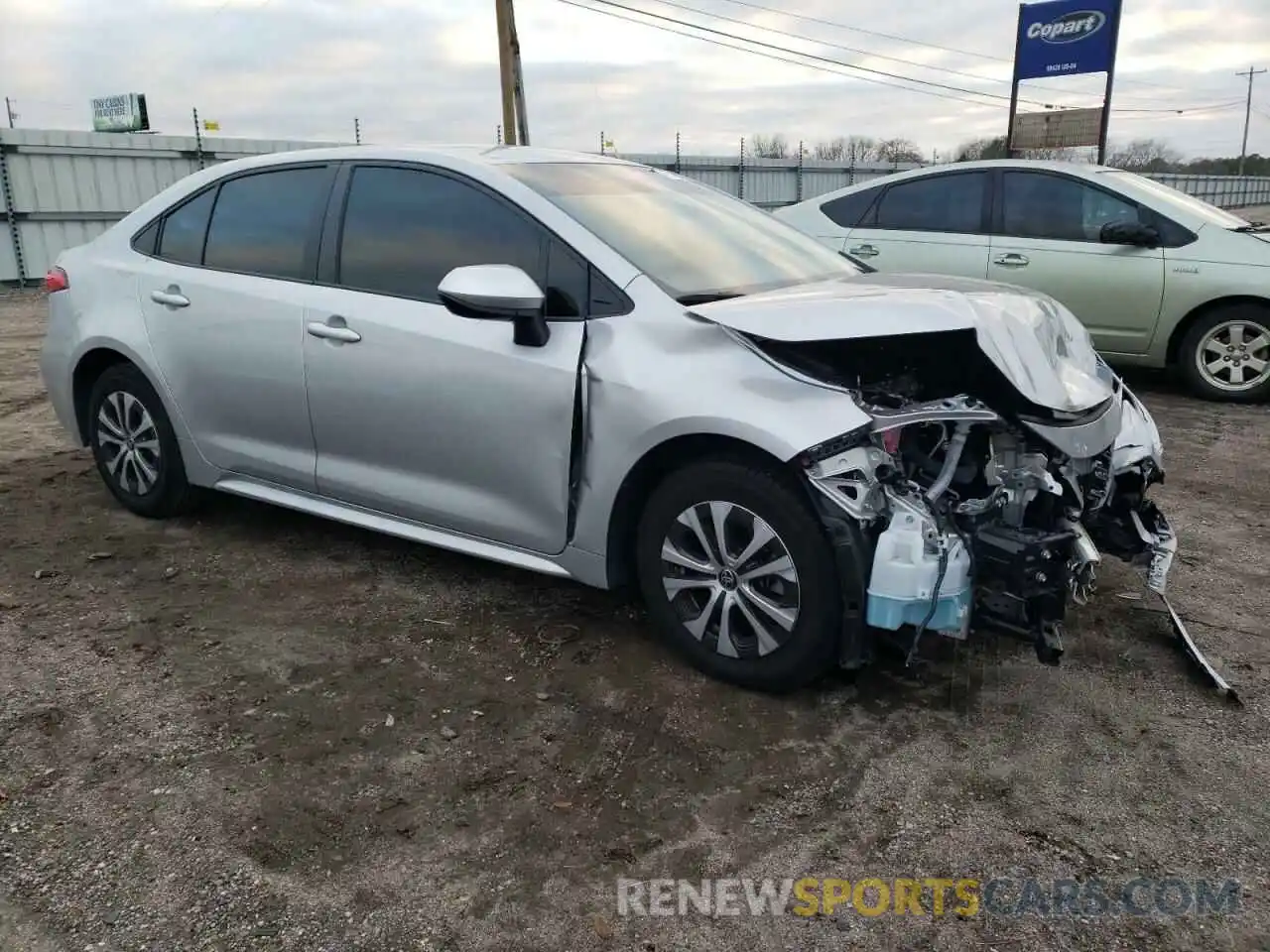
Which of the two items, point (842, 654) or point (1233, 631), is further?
point (1233, 631)

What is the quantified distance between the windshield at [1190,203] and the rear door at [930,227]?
0.95 metres

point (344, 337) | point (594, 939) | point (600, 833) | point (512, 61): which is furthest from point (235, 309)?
point (512, 61)

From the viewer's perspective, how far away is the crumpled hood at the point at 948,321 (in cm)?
282

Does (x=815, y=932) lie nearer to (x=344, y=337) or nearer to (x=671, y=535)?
(x=671, y=535)

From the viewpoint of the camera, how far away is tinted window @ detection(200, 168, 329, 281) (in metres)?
4.03

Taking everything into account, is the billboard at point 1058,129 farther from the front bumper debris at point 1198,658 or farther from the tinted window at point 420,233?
the tinted window at point 420,233

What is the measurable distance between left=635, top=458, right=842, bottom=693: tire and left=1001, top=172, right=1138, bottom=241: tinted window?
208 inches

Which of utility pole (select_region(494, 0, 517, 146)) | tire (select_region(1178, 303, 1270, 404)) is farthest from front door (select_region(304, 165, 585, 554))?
utility pole (select_region(494, 0, 517, 146))

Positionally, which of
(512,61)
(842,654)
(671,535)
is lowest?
(842,654)

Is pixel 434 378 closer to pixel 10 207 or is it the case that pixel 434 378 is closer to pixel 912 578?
pixel 912 578

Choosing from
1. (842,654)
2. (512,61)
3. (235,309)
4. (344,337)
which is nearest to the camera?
(842,654)

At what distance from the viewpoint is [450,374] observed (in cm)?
345

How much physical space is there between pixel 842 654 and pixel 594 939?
3.64 ft

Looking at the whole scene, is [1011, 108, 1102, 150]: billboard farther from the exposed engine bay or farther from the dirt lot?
the exposed engine bay
